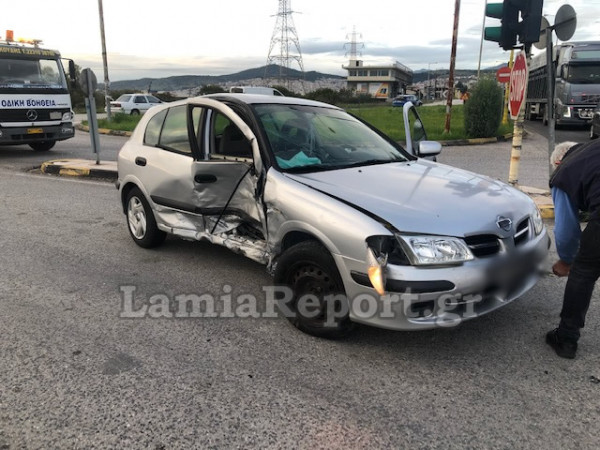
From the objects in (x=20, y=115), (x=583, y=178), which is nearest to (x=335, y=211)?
(x=583, y=178)

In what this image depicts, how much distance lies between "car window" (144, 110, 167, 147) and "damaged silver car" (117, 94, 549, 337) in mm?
17

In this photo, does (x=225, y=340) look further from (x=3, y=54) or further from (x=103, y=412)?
(x=3, y=54)

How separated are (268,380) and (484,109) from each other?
14.6 metres

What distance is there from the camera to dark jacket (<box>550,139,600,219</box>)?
2.85 meters

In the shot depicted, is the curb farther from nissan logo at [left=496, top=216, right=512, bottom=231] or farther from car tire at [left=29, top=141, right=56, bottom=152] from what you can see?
nissan logo at [left=496, top=216, right=512, bottom=231]

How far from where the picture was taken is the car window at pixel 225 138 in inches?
172

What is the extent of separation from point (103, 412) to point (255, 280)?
2.03m

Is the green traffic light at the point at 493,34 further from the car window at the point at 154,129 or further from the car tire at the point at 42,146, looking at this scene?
the car tire at the point at 42,146

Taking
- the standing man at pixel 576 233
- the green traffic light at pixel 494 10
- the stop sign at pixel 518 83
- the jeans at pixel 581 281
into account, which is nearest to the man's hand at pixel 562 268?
the standing man at pixel 576 233

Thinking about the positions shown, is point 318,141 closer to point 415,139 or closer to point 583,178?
point 415,139

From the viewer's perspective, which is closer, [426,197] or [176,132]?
[426,197]

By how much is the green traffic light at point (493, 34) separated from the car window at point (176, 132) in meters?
4.77

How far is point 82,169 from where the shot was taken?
10.3 m

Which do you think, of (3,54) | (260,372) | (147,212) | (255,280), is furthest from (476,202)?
(3,54)
